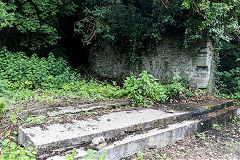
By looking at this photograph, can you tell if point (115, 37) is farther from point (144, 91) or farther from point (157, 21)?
point (144, 91)

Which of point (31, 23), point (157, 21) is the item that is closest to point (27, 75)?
point (31, 23)

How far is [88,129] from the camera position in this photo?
2.96m

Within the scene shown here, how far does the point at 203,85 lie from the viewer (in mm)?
7102

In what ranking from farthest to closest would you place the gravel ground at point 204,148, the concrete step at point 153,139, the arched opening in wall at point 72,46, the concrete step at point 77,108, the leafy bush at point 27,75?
the arched opening in wall at point 72,46, the leafy bush at point 27,75, the concrete step at point 77,108, the gravel ground at point 204,148, the concrete step at point 153,139

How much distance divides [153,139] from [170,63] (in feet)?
17.2

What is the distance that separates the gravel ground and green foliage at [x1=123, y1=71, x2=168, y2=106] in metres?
1.46

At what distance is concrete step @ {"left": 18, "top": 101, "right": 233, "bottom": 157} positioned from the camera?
96.6 inches

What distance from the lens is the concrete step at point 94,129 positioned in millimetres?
2453

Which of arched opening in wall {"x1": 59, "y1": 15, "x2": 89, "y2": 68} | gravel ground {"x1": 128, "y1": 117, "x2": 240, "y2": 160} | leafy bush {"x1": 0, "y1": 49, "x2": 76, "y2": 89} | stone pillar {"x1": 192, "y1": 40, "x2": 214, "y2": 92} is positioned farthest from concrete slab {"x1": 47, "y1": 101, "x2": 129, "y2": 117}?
arched opening in wall {"x1": 59, "y1": 15, "x2": 89, "y2": 68}

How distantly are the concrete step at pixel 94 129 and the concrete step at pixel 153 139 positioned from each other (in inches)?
5.3

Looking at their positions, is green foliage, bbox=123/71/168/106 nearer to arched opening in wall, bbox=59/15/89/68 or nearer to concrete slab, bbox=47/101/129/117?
concrete slab, bbox=47/101/129/117

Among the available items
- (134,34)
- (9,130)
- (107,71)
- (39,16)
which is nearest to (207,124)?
(9,130)

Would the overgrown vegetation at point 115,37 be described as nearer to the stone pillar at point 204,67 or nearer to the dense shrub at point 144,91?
the dense shrub at point 144,91

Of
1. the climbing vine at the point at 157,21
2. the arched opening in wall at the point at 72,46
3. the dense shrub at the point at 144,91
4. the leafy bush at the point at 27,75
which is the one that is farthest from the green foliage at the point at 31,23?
the dense shrub at the point at 144,91
